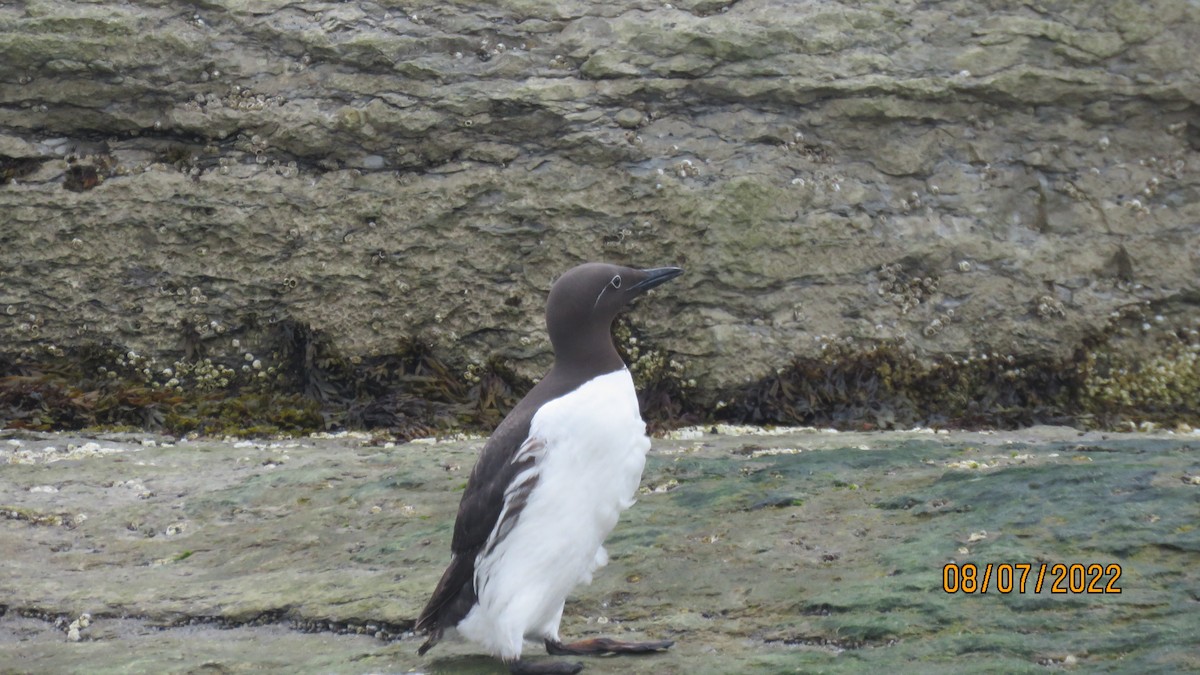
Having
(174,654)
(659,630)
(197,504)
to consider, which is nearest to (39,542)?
(197,504)

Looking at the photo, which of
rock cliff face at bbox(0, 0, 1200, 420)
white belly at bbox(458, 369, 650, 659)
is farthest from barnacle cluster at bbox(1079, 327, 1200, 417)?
white belly at bbox(458, 369, 650, 659)

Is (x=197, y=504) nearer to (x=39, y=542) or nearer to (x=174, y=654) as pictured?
(x=39, y=542)

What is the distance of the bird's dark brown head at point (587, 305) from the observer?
514 centimetres

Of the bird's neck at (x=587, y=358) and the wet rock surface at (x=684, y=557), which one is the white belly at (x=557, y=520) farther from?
the wet rock surface at (x=684, y=557)

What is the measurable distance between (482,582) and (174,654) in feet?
4.07

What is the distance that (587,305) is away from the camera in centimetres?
518

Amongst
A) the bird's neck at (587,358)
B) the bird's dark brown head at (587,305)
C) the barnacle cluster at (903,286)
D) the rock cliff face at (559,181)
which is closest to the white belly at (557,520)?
the bird's neck at (587,358)

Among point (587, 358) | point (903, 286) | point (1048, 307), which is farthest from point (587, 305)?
point (1048, 307)

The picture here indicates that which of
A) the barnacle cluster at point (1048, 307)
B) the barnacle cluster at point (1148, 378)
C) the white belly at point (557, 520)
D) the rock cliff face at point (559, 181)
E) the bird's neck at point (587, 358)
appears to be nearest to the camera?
the white belly at point (557, 520)

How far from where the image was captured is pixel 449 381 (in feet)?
30.4

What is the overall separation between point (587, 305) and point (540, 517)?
922 mm
